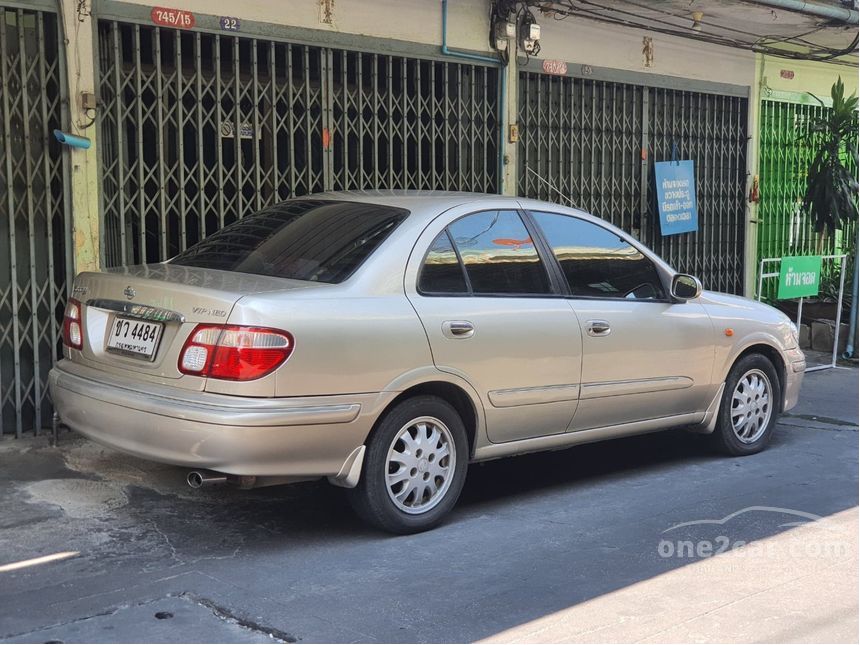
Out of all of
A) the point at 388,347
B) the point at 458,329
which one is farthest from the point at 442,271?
the point at 388,347

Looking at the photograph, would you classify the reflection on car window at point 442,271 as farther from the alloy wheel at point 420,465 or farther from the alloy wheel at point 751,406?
the alloy wheel at point 751,406

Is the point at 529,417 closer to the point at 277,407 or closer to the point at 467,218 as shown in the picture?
the point at 467,218

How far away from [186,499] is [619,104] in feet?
22.4

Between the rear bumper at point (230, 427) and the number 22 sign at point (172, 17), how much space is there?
3.31 m

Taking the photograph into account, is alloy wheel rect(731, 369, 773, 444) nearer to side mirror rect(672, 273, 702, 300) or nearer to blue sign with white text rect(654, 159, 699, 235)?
side mirror rect(672, 273, 702, 300)

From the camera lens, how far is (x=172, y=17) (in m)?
7.62

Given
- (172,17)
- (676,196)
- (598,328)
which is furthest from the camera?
(676,196)

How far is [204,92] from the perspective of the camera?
309 inches

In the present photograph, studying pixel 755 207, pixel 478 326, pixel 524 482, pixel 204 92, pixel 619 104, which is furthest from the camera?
pixel 755 207

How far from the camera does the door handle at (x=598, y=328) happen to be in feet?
19.6

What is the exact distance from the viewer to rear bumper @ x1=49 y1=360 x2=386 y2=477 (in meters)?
4.68

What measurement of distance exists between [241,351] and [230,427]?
32 cm

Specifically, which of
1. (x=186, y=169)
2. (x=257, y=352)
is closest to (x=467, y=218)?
(x=257, y=352)

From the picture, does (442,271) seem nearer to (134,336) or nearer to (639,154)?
(134,336)
